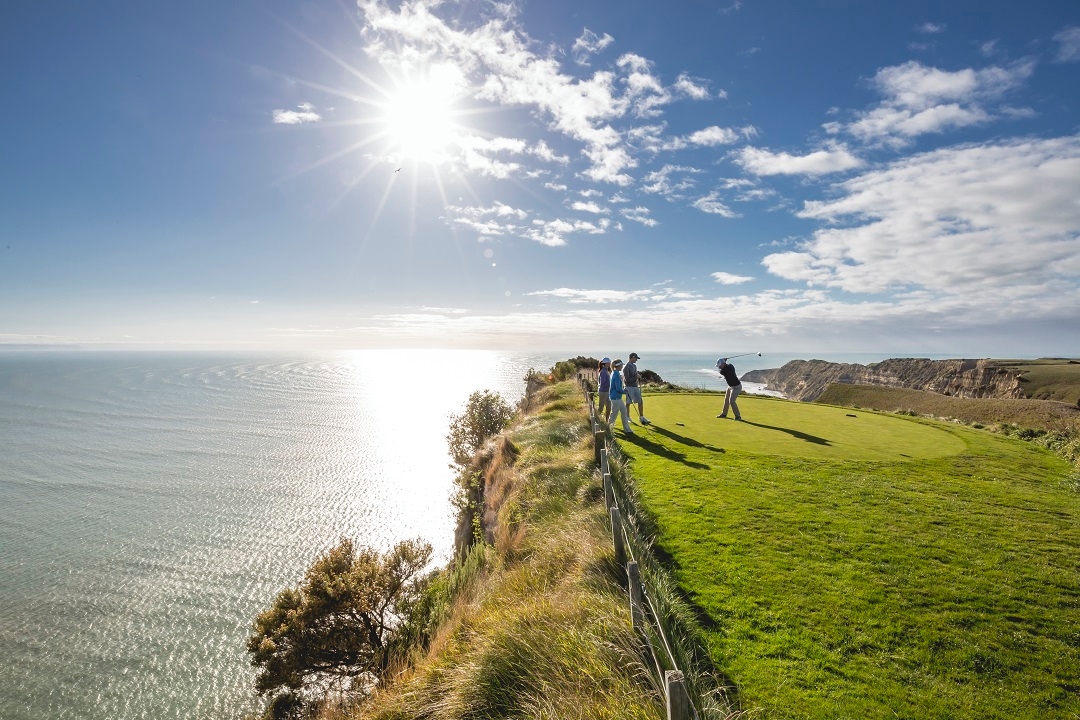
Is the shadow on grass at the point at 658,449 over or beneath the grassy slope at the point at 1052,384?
beneath

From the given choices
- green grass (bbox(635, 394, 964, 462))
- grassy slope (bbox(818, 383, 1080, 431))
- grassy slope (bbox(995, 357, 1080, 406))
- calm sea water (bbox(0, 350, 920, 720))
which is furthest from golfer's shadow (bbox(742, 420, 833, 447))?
grassy slope (bbox(995, 357, 1080, 406))

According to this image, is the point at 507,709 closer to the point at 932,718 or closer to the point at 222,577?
the point at 932,718

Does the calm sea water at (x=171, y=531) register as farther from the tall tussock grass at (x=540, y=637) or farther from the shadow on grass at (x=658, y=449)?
the tall tussock grass at (x=540, y=637)

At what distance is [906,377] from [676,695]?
12615cm

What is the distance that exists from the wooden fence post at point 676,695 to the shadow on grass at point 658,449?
8.42m

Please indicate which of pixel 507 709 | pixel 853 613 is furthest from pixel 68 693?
pixel 853 613

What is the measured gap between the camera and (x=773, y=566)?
642 centimetres

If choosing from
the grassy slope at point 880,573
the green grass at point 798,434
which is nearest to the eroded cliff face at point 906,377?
the green grass at point 798,434

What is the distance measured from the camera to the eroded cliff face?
227ft

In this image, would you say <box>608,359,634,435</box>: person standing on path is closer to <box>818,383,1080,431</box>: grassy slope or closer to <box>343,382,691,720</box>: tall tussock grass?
<box>343,382,691,720</box>: tall tussock grass

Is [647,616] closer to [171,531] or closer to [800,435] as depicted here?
[800,435]

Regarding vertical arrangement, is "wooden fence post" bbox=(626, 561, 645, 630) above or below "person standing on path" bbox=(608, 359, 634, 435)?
below

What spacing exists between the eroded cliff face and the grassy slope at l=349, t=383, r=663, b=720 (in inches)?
3484

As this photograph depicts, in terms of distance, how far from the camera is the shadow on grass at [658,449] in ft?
36.8
